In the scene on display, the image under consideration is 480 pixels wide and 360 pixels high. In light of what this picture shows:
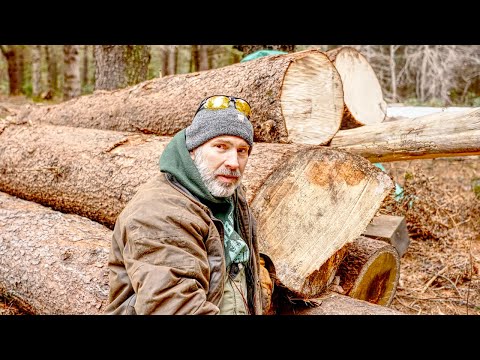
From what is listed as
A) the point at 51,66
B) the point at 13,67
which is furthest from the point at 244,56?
the point at 51,66

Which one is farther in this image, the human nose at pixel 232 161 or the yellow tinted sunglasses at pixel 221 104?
the yellow tinted sunglasses at pixel 221 104

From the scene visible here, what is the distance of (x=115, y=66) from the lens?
8.12 metres

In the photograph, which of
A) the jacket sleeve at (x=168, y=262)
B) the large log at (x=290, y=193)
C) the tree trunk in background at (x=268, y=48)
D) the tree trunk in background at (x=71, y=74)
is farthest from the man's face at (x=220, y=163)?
the tree trunk in background at (x=71, y=74)

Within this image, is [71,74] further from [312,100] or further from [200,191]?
[200,191]

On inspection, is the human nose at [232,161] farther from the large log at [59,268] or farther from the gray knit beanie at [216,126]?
the large log at [59,268]

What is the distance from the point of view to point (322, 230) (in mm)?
3141

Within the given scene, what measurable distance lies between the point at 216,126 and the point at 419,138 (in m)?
1.90

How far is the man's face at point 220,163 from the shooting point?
7.98 feet

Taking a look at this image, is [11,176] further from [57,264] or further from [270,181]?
[270,181]

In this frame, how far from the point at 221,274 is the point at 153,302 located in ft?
1.37

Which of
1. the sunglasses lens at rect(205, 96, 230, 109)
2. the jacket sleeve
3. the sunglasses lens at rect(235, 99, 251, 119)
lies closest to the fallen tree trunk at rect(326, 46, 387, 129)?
the sunglasses lens at rect(235, 99, 251, 119)

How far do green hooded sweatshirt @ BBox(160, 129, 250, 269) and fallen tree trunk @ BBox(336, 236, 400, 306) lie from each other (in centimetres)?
127

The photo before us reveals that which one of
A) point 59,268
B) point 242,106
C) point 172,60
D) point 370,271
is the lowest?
point 172,60
